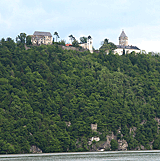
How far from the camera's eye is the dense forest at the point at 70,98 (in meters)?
97.2

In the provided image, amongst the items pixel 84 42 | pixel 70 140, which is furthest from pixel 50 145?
pixel 84 42

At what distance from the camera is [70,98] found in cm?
11069

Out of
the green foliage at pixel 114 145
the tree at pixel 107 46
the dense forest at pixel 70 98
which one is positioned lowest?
the green foliage at pixel 114 145

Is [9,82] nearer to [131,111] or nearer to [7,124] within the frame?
[7,124]

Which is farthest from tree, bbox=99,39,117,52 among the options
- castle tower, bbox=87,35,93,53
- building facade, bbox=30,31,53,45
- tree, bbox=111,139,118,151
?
tree, bbox=111,139,118,151

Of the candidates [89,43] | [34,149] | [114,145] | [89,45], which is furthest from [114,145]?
[89,43]

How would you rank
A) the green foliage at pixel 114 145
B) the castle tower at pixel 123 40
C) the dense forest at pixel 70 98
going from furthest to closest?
the castle tower at pixel 123 40 < the green foliage at pixel 114 145 < the dense forest at pixel 70 98

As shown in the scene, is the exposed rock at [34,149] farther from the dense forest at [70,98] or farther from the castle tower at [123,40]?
the castle tower at [123,40]

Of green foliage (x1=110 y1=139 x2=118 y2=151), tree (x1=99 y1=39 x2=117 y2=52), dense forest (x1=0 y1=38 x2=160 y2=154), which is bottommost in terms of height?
green foliage (x1=110 y1=139 x2=118 y2=151)

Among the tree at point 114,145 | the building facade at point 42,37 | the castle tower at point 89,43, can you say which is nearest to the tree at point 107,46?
the castle tower at point 89,43

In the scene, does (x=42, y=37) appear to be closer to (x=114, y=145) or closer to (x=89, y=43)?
(x=89, y=43)

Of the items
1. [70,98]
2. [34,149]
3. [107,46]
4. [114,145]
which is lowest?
[114,145]

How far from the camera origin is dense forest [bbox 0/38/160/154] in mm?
97250

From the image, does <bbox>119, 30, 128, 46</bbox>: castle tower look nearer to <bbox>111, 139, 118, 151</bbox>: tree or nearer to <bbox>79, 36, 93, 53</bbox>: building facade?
<bbox>79, 36, 93, 53</bbox>: building facade
